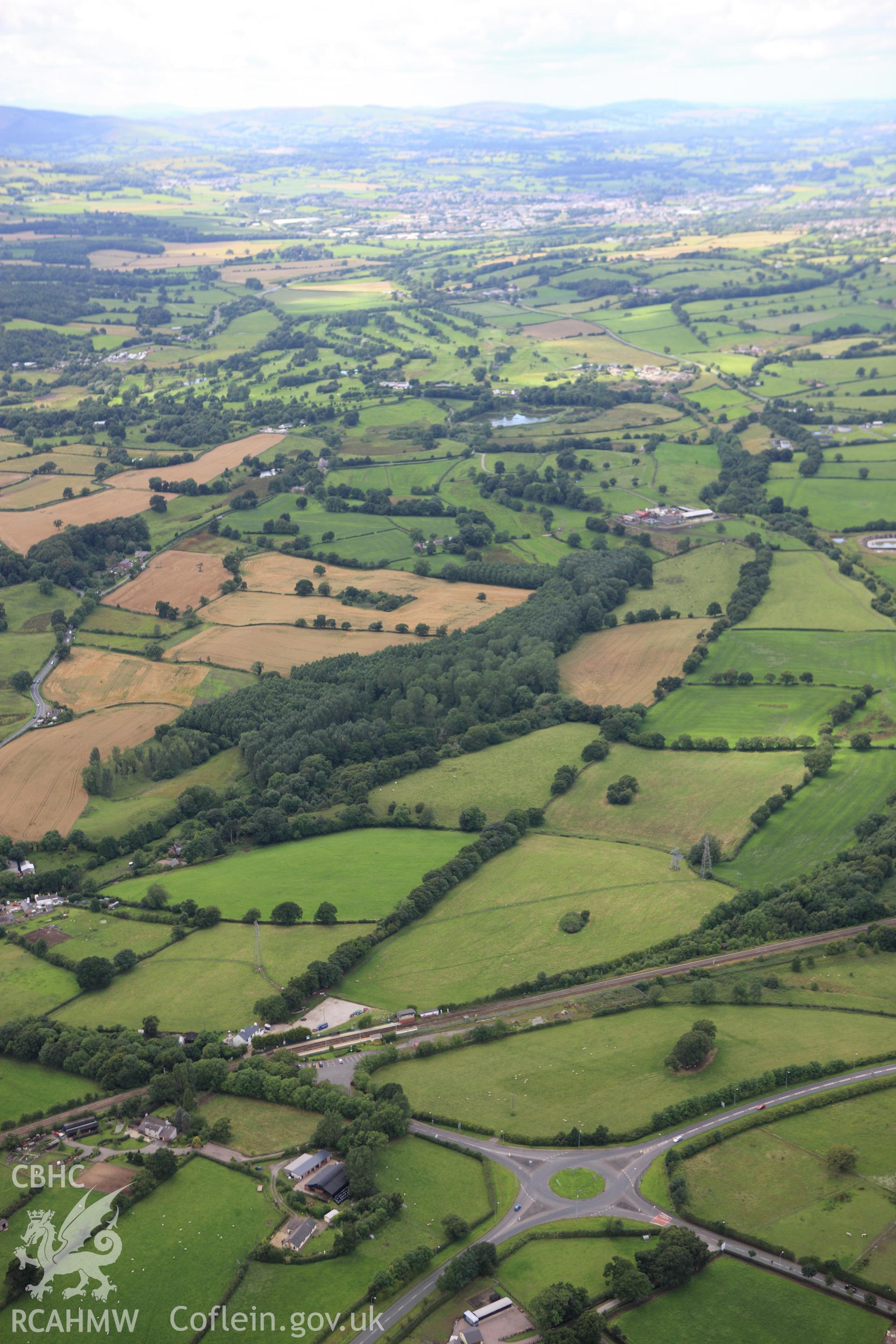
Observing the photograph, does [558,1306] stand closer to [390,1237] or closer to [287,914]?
[390,1237]

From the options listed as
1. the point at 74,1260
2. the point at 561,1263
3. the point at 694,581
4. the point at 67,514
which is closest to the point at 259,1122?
the point at 74,1260

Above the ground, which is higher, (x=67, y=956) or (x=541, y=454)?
(x=541, y=454)

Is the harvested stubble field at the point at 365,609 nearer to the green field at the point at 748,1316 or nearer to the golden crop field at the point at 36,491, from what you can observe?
the golden crop field at the point at 36,491

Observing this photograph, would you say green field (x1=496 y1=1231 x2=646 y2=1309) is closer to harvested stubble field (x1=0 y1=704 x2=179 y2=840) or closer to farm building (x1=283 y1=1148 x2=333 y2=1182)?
farm building (x1=283 y1=1148 x2=333 y2=1182)

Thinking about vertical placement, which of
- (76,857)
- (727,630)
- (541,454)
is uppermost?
(541,454)

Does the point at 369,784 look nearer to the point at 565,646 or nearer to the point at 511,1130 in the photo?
the point at 565,646

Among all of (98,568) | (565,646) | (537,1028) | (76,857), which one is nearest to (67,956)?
(76,857)
